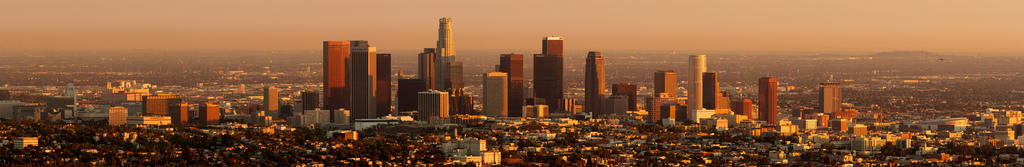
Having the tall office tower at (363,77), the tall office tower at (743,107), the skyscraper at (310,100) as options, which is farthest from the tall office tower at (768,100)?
the skyscraper at (310,100)

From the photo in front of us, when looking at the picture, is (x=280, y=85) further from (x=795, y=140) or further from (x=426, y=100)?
(x=795, y=140)

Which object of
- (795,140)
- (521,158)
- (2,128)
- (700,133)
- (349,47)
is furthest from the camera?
(349,47)

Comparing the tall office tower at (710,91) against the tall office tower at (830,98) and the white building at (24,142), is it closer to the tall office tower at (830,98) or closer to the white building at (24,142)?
the tall office tower at (830,98)

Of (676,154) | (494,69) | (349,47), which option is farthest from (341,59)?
(676,154)

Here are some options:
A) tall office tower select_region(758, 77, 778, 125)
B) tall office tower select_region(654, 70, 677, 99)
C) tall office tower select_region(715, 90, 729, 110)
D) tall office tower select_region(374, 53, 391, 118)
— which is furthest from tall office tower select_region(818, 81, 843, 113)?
tall office tower select_region(374, 53, 391, 118)

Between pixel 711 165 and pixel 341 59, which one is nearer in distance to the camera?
pixel 711 165

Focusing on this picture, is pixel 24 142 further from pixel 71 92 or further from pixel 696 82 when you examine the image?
pixel 696 82

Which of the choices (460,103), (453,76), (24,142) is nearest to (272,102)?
A: (460,103)
